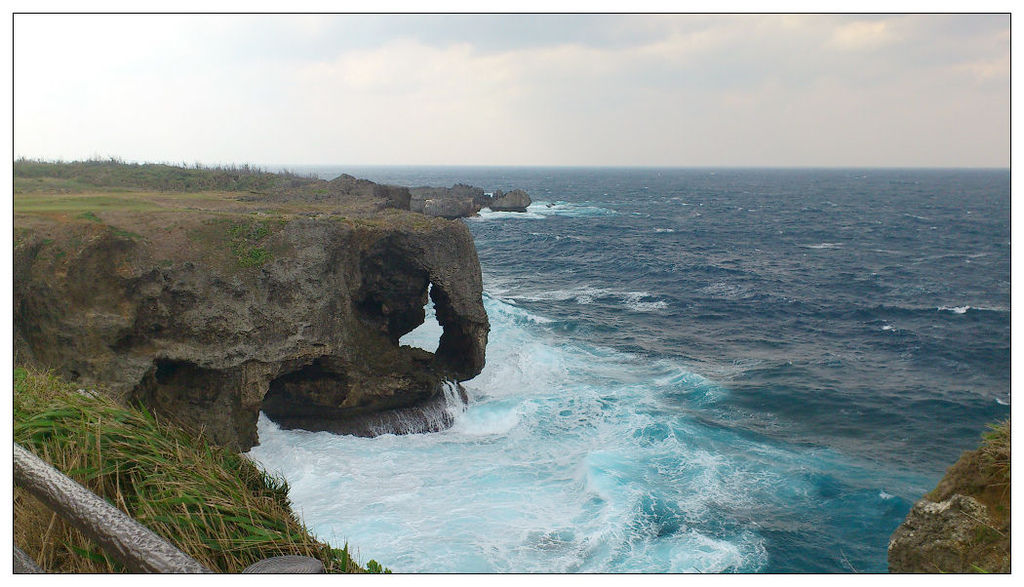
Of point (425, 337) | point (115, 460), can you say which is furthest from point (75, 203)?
point (425, 337)

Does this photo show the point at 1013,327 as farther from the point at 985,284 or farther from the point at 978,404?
the point at 978,404

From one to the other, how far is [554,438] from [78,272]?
9.00 metres

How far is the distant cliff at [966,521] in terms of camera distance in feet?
12.7

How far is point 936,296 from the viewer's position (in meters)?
4.99

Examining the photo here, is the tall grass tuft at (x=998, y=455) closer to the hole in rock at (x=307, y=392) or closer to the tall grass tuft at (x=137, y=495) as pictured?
the tall grass tuft at (x=137, y=495)

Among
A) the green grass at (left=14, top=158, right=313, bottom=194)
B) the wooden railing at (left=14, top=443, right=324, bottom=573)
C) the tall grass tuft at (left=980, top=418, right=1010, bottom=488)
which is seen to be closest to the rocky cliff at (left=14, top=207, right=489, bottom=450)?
the green grass at (left=14, top=158, right=313, bottom=194)

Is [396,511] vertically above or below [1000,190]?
A: below

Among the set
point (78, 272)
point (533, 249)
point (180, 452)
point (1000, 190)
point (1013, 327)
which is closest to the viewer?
point (1013, 327)

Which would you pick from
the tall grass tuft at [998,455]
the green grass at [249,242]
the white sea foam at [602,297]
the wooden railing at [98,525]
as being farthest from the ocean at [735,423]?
the green grass at [249,242]

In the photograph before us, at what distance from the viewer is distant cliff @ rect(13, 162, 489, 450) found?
6367 mm

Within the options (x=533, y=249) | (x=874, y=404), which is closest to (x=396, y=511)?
(x=874, y=404)

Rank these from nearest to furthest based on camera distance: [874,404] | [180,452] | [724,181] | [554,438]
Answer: [180,452]
[874,404]
[554,438]
[724,181]

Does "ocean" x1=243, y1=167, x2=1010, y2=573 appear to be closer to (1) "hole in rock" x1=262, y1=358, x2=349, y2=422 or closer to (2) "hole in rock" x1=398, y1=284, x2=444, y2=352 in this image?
(2) "hole in rock" x1=398, y1=284, x2=444, y2=352

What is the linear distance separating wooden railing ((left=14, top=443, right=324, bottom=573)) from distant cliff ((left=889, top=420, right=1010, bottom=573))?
473cm
